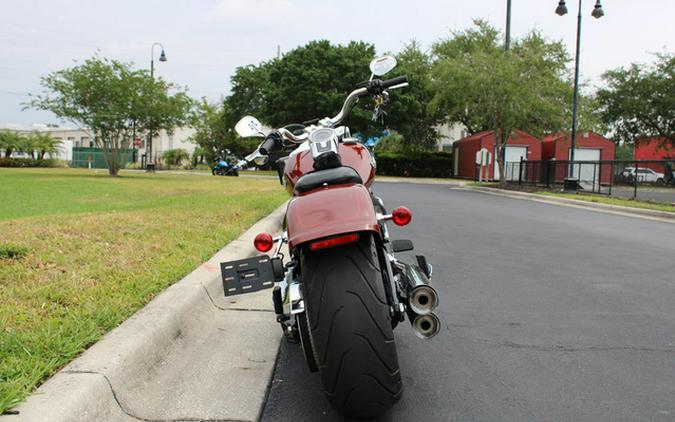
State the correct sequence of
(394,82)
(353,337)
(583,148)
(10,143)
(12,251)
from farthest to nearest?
(10,143), (583,148), (12,251), (394,82), (353,337)

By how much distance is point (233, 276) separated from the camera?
332 cm

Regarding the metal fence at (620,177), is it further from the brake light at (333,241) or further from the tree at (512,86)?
the brake light at (333,241)

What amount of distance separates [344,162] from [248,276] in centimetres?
89

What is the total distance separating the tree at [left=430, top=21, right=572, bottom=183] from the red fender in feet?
79.4

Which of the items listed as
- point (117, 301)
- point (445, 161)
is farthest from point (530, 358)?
point (445, 161)

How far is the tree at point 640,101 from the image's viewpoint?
37.3 m

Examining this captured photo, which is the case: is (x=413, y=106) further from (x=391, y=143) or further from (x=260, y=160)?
Answer: (x=260, y=160)

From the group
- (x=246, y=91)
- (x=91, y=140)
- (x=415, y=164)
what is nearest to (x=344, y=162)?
(x=415, y=164)

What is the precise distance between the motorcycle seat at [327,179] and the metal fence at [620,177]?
17.3 meters

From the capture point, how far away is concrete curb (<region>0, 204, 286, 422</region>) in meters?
2.48

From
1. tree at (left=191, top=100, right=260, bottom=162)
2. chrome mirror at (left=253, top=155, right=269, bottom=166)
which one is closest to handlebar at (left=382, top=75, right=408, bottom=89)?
chrome mirror at (left=253, top=155, right=269, bottom=166)

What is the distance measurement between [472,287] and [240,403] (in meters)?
3.23

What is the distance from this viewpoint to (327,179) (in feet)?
9.45

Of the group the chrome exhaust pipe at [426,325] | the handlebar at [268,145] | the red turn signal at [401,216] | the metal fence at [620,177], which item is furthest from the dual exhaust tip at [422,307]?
the metal fence at [620,177]
